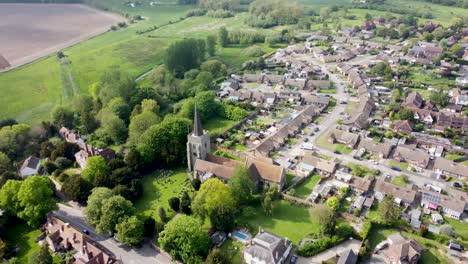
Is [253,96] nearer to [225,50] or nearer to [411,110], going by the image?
[411,110]

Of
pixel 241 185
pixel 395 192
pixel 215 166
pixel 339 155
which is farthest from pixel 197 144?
pixel 395 192

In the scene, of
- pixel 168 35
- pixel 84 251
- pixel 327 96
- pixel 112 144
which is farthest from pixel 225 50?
pixel 84 251

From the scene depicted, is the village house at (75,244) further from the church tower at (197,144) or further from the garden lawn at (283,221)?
the church tower at (197,144)

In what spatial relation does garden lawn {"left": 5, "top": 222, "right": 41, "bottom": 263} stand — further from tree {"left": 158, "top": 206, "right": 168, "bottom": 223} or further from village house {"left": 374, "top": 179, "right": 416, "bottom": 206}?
village house {"left": 374, "top": 179, "right": 416, "bottom": 206}

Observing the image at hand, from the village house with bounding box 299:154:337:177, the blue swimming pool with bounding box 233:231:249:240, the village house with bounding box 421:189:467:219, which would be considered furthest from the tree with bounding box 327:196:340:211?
the village house with bounding box 421:189:467:219

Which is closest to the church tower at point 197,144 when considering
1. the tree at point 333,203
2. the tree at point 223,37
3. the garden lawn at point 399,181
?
the tree at point 333,203

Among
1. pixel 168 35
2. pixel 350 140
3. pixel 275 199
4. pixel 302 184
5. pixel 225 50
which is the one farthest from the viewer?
pixel 168 35
